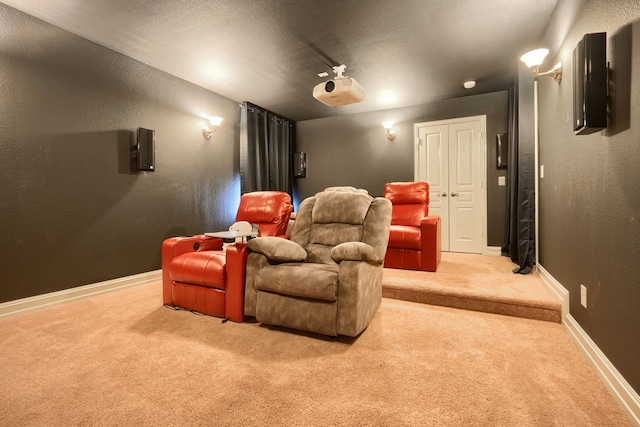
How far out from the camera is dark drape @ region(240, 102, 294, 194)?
4789 millimetres

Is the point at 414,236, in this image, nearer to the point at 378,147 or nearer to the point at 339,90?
the point at 339,90

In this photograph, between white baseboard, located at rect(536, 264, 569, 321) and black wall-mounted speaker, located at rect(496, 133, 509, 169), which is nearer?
white baseboard, located at rect(536, 264, 569, 321)

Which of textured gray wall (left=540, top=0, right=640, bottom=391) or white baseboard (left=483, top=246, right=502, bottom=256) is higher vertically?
textured gray wall (left=540, top=0, right=640, bottom=391)

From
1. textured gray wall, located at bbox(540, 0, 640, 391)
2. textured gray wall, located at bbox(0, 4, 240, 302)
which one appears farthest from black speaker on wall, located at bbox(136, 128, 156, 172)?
textured gray wall, located at bbox(540, 0, 640, 391)

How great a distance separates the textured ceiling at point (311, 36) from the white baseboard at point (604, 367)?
246cm

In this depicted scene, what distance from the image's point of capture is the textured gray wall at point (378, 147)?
15.2 ft

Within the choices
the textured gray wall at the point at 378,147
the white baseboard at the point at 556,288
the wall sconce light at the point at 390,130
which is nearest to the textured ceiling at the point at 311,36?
the textured gray wall at the point at 378,147

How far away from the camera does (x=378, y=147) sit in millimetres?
5469

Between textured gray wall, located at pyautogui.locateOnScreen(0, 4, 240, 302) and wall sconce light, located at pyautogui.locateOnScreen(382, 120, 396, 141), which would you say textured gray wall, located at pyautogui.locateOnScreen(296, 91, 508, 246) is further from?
textured gray wall, located at pyautogui.locateOnScreen(0, 4, 240, 302)

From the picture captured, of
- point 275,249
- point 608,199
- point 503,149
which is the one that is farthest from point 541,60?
point 275,249

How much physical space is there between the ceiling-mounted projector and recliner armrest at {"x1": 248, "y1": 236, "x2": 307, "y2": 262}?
2.07m

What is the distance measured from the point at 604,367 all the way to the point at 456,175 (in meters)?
3.77

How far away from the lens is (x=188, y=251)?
267 centimetres

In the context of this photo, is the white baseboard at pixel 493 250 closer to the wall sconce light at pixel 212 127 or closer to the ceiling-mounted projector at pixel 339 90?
the ceiling-mounted projector at pixel 339 90
